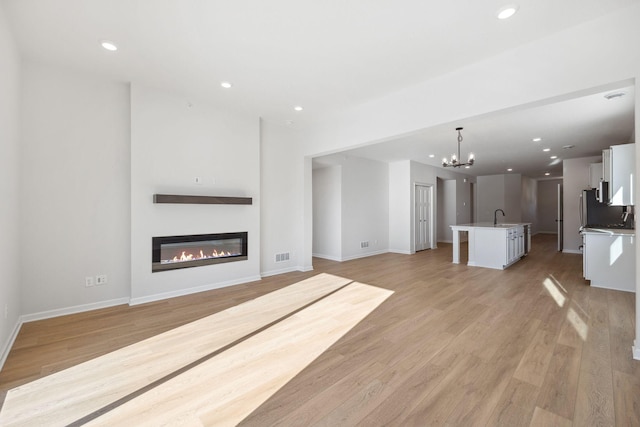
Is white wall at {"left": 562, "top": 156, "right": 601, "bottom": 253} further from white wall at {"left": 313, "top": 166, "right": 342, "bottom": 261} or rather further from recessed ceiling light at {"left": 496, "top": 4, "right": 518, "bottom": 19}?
recessed ceiling light at {"left": 496, "top": 4, "right": 518, "bottom": 19}

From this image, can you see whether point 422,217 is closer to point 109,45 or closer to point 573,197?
point 573,197

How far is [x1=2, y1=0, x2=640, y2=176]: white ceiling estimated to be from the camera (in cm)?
232

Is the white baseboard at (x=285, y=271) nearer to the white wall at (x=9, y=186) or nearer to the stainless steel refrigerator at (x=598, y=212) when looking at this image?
the white wall at (x=9, y=186)

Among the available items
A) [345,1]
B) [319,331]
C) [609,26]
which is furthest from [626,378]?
[345,1]

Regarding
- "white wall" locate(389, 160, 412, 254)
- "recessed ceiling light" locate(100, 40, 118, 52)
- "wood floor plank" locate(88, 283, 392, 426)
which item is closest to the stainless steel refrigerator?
"white wall" locate(389, 160, 412, 254)

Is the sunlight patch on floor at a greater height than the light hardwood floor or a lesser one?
greater

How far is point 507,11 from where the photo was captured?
2.32 metres

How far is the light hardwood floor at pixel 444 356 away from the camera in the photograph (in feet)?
5.70

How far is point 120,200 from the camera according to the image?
3.76m

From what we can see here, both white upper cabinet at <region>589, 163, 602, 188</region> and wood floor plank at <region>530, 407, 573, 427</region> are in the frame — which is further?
white upper cabinet at <region>589, 163, 602, 188</region>

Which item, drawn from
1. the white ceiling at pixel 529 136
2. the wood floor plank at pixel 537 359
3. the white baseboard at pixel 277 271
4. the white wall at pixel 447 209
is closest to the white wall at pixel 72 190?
the white baseboard at pixel 277 271

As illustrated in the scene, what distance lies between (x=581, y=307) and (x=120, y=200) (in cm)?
618

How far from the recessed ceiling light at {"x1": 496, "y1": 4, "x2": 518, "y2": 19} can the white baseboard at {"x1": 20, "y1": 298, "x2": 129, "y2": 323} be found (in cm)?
525

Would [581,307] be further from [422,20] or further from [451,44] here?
[422,20]
